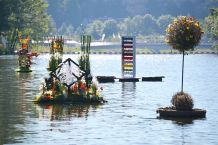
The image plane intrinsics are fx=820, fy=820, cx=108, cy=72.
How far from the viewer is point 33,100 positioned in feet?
182

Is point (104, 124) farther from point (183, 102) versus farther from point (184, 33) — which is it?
point (184, 33)

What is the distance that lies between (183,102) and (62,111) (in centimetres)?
776

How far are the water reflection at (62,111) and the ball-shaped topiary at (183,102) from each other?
5.07 meters

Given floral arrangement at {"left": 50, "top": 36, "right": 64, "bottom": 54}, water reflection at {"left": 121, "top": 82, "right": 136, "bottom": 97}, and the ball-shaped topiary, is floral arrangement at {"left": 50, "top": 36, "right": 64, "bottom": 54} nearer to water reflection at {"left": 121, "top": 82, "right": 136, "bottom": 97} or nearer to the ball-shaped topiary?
water reflection at {"left": 121, "top": 82, "right": 136, "bottom": 97}

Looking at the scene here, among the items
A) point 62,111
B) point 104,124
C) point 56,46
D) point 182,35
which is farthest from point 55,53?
point 104,124

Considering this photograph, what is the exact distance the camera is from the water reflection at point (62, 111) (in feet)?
149

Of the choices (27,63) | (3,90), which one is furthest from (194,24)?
(27,63)

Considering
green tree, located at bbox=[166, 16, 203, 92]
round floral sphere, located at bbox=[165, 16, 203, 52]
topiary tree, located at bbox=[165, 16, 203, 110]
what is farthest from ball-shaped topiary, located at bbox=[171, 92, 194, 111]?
round floral sphere, located at bbox=[165, 16, 203, 52]

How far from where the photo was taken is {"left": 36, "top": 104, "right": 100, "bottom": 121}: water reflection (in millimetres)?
45531

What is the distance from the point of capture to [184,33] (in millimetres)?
46000

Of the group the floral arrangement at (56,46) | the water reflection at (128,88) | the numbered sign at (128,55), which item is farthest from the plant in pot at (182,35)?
the numbered sign at (128,55)

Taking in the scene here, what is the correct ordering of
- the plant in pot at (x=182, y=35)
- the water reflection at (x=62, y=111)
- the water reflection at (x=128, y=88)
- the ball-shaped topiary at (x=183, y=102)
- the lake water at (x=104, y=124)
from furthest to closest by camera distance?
the water reflection at (x=128, y=88) → the plant in pot at (x=182, y=35) → the water reflection at (x=62, y=111) → the ball-shaped topiary at (x=183, y=102) → the lake water at (x=104, y=124)

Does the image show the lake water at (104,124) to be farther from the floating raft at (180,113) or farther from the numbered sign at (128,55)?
the numbered sign at (128,55)

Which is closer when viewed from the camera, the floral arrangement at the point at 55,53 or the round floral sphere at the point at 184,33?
the round floral sphere at the point at 184,33
